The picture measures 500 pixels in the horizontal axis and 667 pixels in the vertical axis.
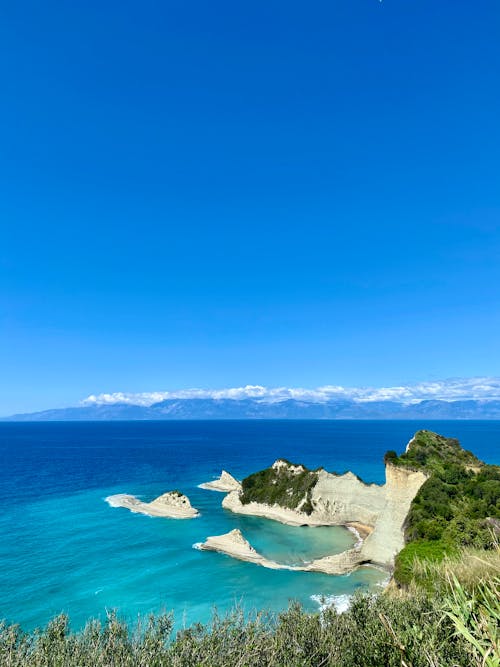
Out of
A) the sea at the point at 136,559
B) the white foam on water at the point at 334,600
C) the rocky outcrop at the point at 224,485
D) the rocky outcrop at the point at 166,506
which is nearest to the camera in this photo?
the white foam on water at the point at 334,600

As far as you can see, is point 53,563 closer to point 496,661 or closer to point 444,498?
point 444,498

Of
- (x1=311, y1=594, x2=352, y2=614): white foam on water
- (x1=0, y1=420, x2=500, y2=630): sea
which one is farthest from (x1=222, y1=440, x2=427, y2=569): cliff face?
(x1=311, y1=594, x2=352, y2=614): white foam on water

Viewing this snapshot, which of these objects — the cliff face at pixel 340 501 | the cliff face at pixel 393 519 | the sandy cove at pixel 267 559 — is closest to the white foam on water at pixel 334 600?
the sandy cove at pixel 267 559

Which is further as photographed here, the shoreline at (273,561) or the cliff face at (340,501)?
the cliff face at (340,501)

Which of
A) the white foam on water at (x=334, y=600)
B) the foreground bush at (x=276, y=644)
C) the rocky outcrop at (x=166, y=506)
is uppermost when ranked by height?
the foreground bush at (x=276, y=644)

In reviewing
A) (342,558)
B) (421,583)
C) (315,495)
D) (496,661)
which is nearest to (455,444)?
(315,495)

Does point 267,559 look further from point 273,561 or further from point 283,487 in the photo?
point 283,487

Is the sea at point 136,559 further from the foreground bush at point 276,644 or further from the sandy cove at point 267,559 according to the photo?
the foreground bush at point 276,644
